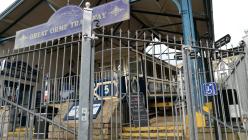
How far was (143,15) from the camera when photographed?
10.8 meters

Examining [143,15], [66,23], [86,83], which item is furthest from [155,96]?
[143,15]

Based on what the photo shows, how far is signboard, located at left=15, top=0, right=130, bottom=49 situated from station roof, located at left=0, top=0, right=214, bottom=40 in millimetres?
3186

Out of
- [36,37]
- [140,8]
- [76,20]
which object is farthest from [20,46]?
[140,8]

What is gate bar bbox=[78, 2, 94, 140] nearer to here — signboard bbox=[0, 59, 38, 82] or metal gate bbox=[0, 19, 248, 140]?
metal gate bbox=[0, 19, 248, 140]

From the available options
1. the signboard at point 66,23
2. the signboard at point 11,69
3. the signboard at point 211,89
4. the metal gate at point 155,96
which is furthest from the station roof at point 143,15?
the signboard at point 211,89

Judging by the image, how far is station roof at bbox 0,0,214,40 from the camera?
9.19 m

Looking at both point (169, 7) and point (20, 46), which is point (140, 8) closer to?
point (169, 7)

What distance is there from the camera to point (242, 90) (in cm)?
388

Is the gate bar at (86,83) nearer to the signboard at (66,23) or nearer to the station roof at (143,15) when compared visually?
the signboard at (66,23)

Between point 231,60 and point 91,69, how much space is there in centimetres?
212

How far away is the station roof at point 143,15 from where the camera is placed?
9.19 m

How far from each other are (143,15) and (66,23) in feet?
18.7

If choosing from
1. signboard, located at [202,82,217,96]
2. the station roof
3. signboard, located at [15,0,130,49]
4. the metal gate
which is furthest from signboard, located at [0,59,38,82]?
the station roof

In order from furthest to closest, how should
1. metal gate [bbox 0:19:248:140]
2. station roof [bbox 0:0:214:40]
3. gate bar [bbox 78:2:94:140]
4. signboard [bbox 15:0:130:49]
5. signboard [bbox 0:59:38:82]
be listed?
1. station roof [bbox 0:0:214:40]
2. signboard [bbox 15:0:130:49]
3. signboard [bbox 0:59:38:82]
4. metal gate [bbox 0:19:248:140]
5. gate bar [bbox 78:2:94:140]
